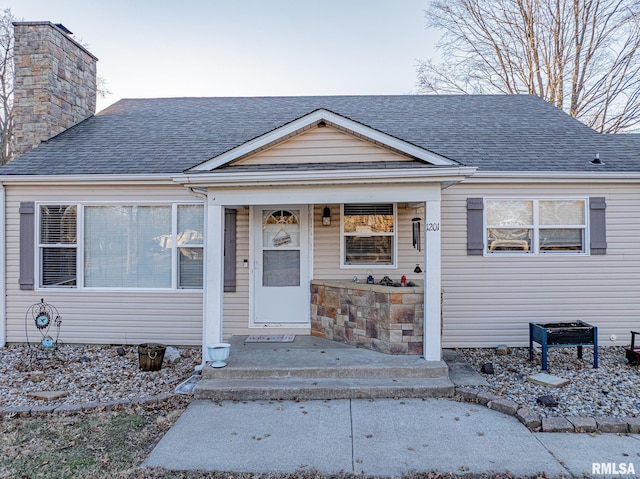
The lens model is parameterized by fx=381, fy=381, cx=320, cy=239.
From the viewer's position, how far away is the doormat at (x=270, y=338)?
5.93 metres

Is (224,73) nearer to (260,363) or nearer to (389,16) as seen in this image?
(389,16)

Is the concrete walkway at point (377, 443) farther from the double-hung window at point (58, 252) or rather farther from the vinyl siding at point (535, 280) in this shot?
the double-hung window at point (58, 252)

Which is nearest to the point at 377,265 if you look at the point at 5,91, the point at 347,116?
the point at 347,116

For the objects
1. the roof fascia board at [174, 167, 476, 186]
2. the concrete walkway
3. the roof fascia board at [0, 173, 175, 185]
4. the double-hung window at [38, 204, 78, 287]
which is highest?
the roof fascia board at [0, 173, 175, 185]

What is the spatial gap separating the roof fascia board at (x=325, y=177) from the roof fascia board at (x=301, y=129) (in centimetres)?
21

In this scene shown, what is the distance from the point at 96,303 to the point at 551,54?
57.3ft

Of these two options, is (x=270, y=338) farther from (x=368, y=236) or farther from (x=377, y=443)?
(x=377, y=443)

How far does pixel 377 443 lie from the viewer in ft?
11.2

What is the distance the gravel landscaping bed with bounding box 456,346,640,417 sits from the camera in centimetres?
405

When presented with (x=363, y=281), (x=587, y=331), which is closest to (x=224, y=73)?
(x=363, y=281)

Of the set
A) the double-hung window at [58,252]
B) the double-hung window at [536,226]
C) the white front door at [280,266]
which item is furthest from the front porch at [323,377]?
the double-hung window at [58,252]

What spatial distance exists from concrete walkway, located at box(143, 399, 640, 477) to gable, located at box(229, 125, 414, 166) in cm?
306

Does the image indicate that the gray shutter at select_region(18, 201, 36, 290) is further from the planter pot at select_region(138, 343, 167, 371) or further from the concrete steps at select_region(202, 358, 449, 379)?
the concrete steps at select_region(202, 358, 449, 379)

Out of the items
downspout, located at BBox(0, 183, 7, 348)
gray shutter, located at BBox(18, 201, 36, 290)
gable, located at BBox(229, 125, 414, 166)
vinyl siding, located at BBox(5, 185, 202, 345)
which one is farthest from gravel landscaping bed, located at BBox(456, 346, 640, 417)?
downspout, located at BBox(0, 183, 7, 348)
